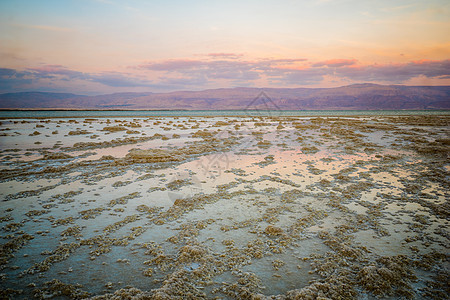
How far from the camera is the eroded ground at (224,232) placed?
371 centimetres

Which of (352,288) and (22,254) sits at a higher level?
(22,254)

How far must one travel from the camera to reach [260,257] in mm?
4465

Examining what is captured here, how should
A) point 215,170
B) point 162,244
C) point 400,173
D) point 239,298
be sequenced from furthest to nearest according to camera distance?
point 215,170 < point 400,173 < point 162,244 < point 239,298

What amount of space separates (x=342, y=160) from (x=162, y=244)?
37.9 feet

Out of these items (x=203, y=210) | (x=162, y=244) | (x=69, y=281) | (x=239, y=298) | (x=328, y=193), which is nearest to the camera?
(x=239, y=298)

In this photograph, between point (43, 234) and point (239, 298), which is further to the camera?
point (43, 234)

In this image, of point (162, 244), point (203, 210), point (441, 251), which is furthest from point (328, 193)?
point (162, 244)

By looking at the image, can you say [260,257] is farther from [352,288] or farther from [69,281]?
[69,281]

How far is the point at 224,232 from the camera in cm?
542

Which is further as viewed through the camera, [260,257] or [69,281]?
[260,257]

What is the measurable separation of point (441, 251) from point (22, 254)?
28.1ft

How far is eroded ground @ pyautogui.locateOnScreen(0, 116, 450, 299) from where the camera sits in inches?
146

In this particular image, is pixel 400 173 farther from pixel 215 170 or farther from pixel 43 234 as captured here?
pixel 43 234

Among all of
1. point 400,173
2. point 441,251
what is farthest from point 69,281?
point 400,173
